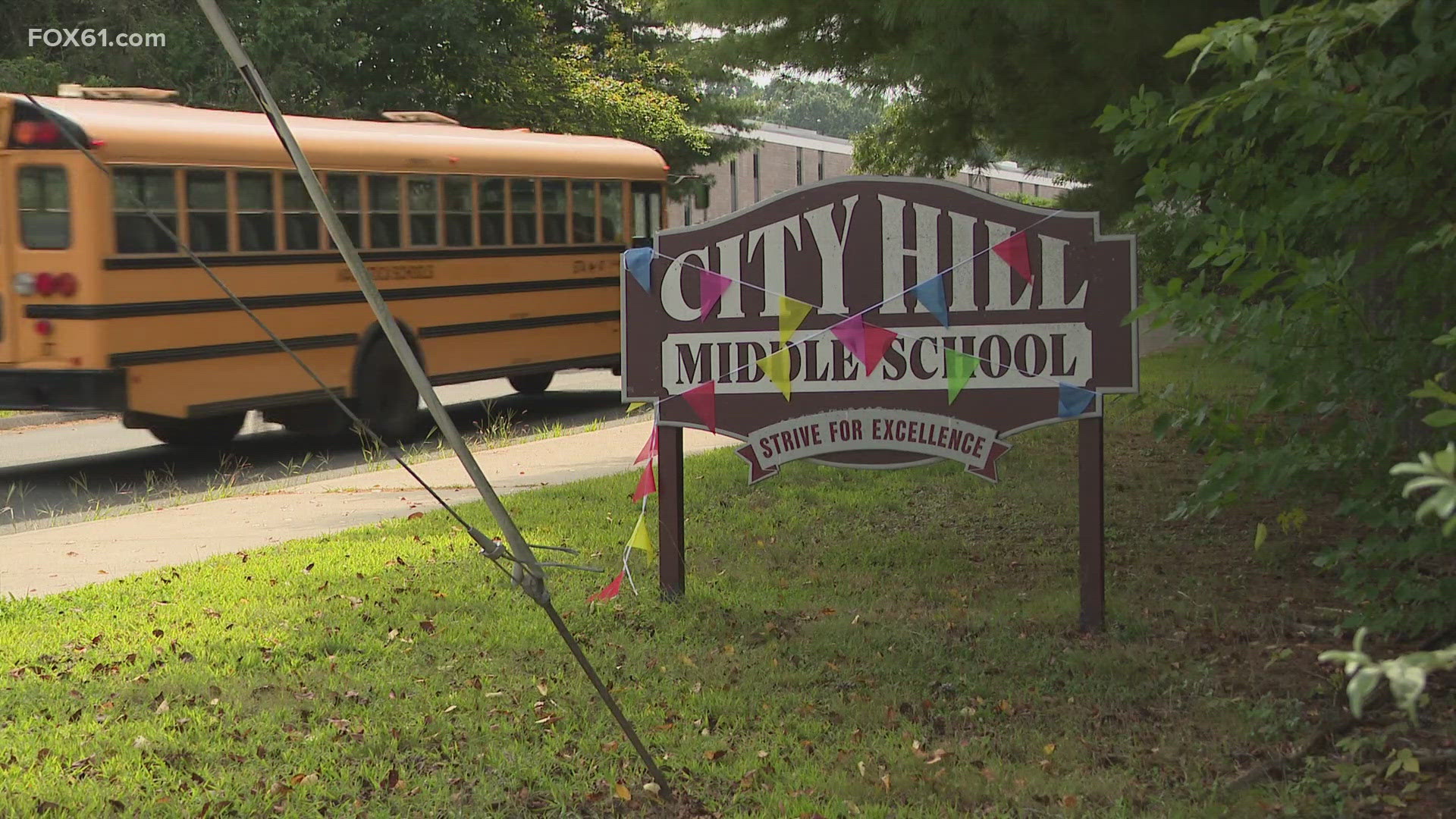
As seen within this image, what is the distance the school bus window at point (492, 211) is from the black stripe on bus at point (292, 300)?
1.35 feet

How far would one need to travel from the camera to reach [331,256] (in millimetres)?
12500

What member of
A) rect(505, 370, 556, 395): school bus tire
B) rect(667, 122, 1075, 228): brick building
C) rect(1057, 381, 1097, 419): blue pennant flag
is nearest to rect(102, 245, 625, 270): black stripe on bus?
rect(505, 370, 556, 395): school bus tire

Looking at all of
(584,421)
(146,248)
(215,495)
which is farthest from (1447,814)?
(584,421)

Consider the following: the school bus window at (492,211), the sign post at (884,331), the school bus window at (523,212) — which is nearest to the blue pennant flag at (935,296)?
the sign post at (884,331)

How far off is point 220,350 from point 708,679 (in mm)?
7104

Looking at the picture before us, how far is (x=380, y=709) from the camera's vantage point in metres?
5.44

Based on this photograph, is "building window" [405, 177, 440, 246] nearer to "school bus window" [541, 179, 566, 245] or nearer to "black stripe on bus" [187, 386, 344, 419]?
"school bus window" [541, 179, 566, 245]

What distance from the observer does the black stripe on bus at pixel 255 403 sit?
38.0 ft

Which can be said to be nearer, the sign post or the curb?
the sign post

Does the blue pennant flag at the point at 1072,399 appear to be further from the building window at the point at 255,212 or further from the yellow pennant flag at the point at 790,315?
the building window at the point at 255,212

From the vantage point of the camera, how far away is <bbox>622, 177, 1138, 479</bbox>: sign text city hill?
6.38m

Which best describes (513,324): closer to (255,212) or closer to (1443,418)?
(255,212)

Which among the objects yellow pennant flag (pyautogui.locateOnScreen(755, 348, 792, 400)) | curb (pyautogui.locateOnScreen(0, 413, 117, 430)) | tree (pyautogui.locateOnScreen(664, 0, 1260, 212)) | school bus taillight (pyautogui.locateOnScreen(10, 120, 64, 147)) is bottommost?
curb (pyautogui.locateOnScreen(0, 413, 117, 430))

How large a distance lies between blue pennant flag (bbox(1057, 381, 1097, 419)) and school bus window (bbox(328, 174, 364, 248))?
7.63 m
